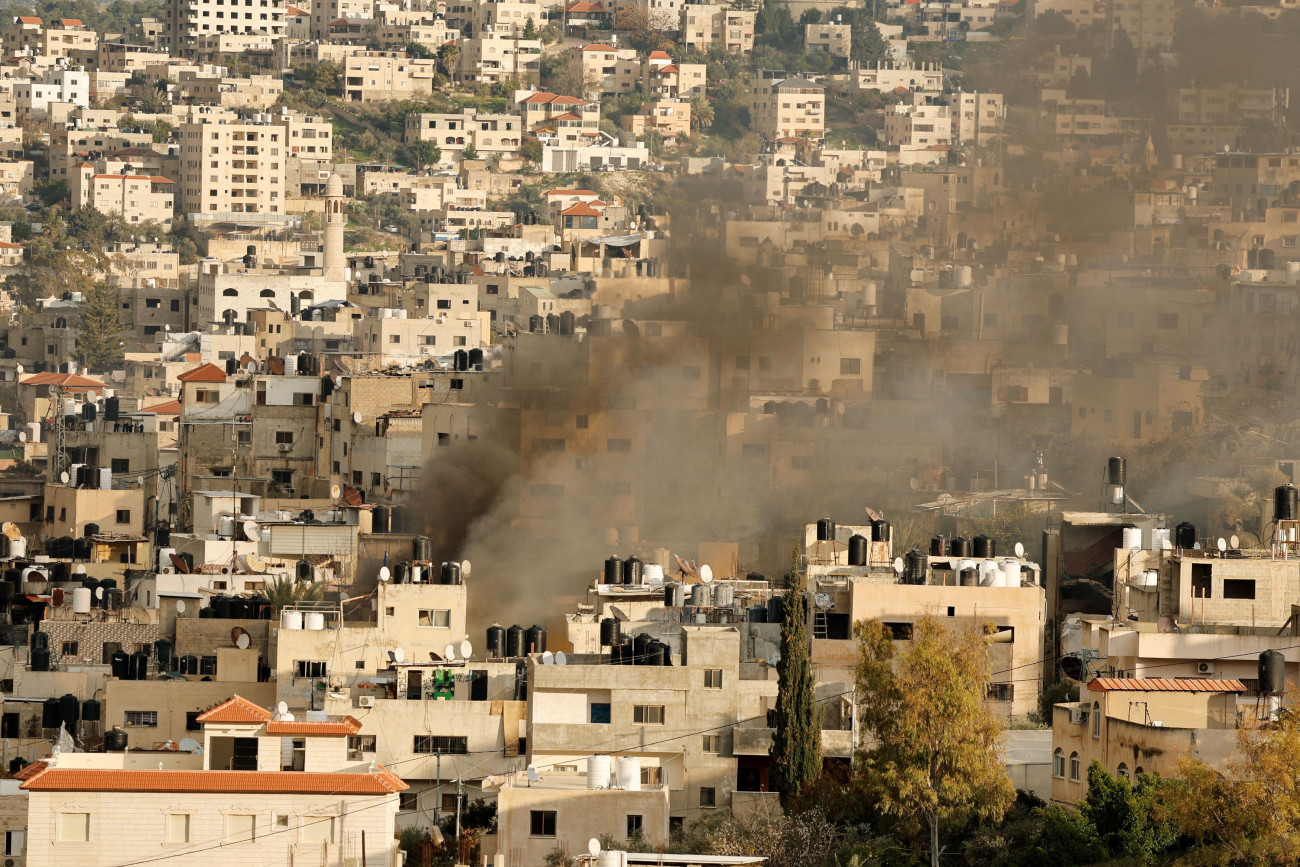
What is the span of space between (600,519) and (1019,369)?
715 inches

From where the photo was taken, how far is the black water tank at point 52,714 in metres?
44.2

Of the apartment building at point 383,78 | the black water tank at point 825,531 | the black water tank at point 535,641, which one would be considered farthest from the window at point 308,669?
the apartment building at point 383,78

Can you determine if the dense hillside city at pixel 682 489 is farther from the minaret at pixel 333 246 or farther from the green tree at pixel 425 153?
the green tree at pixel 425 153

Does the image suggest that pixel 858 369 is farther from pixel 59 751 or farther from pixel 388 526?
pixel 59 751

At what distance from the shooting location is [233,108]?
16438cm

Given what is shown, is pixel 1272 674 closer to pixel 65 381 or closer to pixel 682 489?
pixel 682 489

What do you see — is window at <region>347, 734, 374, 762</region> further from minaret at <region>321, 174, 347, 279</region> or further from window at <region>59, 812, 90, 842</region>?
minaret at <region>321, 174, 347, 279</region>

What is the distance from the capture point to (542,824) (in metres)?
36.0

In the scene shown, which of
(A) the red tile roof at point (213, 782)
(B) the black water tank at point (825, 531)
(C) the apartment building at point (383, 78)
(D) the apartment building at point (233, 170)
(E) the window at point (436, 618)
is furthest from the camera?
(C) the apartment building at point (383, 78)

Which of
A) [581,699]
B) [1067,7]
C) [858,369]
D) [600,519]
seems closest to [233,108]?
[1067,7]

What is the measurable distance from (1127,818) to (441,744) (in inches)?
422

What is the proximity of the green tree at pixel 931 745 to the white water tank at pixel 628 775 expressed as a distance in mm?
2646

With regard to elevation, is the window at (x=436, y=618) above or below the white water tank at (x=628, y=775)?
above

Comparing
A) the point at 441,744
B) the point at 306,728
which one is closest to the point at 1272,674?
the point at 441,744
